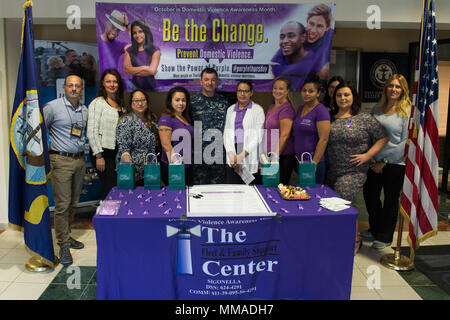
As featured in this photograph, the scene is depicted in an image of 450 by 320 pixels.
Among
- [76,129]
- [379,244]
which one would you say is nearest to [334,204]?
[379,244]

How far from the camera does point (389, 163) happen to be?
3668 mm

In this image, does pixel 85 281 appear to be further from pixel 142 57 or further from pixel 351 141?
pixel 351 141

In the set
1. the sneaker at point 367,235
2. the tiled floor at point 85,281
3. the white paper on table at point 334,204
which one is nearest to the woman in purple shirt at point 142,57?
the tiled floor at point 85,281

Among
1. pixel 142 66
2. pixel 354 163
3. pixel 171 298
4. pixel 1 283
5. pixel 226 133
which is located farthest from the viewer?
pixel 142 66

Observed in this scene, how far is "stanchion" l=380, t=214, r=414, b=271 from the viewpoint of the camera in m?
3.43

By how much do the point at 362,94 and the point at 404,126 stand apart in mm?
3132

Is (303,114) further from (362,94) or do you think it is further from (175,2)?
(362,94)

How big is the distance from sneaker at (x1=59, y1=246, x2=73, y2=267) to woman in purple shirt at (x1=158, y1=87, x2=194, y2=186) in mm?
1214

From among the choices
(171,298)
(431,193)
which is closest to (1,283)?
(171,298)

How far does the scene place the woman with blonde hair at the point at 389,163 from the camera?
3.51m

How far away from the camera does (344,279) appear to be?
106 inches

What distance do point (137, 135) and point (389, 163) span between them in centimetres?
235

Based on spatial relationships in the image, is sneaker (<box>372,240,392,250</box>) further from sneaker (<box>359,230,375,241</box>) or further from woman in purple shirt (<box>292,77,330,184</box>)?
woman in purple shirt (<box>292,77,330,184</box>)

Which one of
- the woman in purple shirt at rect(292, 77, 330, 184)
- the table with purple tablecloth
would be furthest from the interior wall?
the woman in purple shirt at rect(292, 77, 330, 184)
